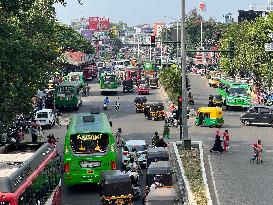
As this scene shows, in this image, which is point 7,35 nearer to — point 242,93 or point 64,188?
point 64,188

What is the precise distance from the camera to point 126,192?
24203 mm

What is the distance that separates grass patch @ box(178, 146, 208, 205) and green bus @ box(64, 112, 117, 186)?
328 cm

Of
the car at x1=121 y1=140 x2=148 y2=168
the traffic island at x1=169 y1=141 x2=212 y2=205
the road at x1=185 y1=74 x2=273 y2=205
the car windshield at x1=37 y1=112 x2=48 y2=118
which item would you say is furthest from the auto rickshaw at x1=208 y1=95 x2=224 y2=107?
the car at x1=121 y1=140 x2=148 y2=168

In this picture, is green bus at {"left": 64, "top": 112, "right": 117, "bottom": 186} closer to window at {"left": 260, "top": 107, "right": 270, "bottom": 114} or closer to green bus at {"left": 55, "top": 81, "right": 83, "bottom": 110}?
window at {"left": 260, "top": 107, "right": 270, "bottom": 114}

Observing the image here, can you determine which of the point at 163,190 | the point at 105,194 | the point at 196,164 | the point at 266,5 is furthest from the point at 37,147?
the point at 266,5

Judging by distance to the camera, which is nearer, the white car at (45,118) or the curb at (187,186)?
the curb at (187,186)

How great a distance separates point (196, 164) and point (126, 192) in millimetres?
7020

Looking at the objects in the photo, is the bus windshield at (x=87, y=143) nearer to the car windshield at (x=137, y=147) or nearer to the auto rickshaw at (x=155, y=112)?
the car windshield at (x=137, y=147)

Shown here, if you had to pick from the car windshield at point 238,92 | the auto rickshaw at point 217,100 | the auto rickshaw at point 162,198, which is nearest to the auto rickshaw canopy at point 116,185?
the auto rickshaw at point 162,198

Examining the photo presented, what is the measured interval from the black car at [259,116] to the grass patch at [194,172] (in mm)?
17147

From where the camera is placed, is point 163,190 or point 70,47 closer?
point 163,190

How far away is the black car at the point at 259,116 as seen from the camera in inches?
1964

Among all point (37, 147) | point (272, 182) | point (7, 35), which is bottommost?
point (272, 182)

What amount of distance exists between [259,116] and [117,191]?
27807 millimetres
